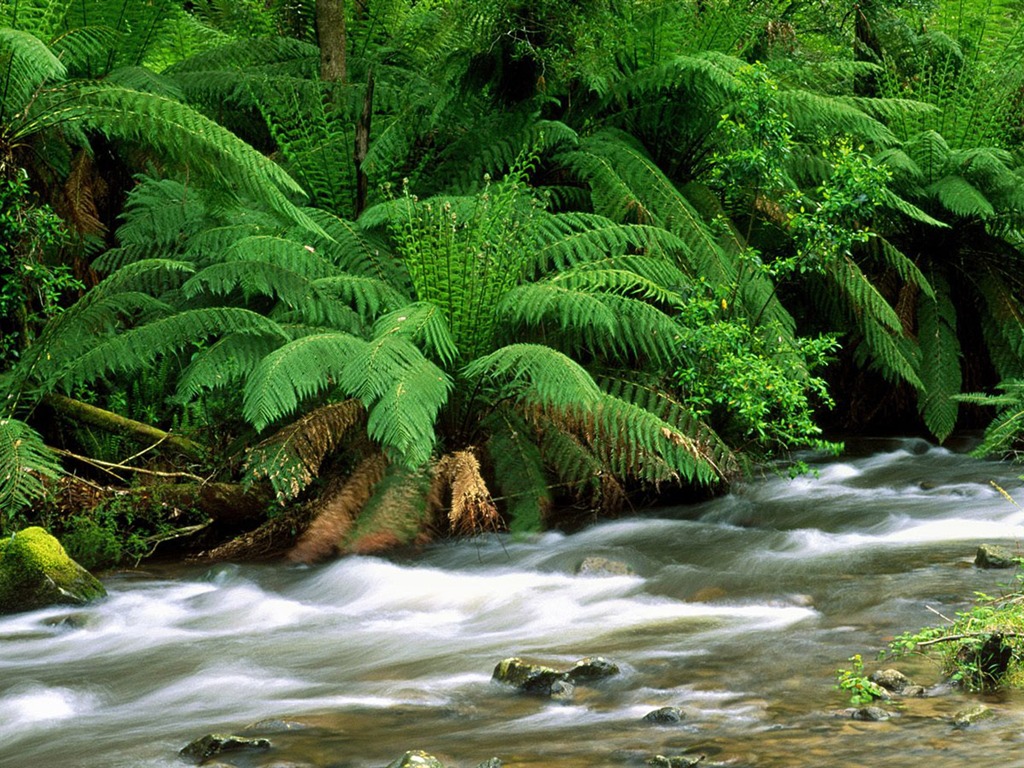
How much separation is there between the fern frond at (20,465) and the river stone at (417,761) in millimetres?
2635

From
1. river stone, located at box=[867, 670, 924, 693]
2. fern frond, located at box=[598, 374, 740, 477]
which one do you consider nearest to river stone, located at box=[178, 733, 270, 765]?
river stone, located at box=[867, 670, 924, 693]

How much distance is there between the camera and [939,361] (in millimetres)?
7562

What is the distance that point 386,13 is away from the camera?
9.44 meters

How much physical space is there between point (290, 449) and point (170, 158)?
72.2 inches

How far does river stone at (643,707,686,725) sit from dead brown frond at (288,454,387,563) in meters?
2.39

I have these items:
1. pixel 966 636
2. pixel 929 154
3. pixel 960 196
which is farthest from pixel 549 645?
pixel 929 154

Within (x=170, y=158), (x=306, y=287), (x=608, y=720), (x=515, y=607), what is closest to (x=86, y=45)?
(x=170, y=158)

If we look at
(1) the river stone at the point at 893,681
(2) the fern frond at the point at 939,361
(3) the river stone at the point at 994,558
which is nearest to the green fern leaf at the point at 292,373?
(1) the river stone at the point at 893,681

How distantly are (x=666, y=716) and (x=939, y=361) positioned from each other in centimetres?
494

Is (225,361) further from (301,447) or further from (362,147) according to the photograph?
(362,147)

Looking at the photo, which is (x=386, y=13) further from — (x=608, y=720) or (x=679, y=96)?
(x=608, y=720)

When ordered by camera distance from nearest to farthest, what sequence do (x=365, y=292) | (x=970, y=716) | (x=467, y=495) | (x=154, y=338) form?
(x=970, y=716) < (x=467, y=495) < (x=154, y=338) < (x=365, y=292)

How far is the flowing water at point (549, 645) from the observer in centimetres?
320

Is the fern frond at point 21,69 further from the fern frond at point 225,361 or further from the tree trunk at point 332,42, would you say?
the tree trunk at point 332,42
